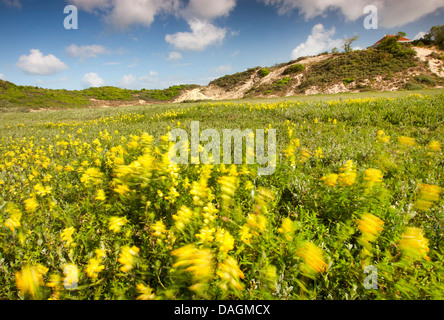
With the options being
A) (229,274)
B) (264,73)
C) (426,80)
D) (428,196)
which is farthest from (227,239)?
(264,73)

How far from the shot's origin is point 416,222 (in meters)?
2.01

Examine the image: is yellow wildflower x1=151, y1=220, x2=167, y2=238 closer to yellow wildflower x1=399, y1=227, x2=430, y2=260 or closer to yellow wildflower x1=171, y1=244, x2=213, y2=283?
yellow wildflower x1=171, y1=244, x2=213, y2=283

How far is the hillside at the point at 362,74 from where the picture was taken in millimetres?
31158

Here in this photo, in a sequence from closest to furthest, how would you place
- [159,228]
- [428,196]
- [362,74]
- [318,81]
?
[159,228] → [428,196] → [362,74] → [318,81]

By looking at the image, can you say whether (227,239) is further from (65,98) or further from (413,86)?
(65,98)

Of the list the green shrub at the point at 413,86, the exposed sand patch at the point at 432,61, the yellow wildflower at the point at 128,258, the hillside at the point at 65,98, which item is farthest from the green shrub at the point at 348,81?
the hillside at the point at 65,98

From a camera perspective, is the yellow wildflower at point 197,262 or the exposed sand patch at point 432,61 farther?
the exposed sand patch at point 432,61

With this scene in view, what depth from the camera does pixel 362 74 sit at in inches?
1398

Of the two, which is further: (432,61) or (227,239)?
(432,61)

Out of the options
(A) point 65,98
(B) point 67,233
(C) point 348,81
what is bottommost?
(B) point 67,233

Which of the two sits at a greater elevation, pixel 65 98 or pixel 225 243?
pixel 65 98

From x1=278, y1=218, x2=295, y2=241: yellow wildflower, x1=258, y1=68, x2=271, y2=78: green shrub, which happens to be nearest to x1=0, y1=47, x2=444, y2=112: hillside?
x1=258, y1=68, x2=271, y2=78: green shrub

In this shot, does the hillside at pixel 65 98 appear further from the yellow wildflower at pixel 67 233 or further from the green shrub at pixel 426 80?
the green shrub at pixel 426 80

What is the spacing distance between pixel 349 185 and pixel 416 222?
809 mm
